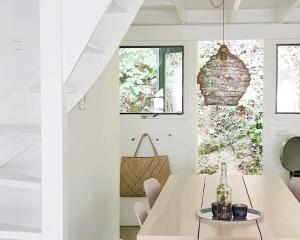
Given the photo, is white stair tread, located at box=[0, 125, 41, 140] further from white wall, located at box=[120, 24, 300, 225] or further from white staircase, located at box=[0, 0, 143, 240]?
white wall, located at box=[120, 24, 300, 225]

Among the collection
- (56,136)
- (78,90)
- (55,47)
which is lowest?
(56,136)

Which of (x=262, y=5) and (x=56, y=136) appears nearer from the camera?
(x=56, y=136)

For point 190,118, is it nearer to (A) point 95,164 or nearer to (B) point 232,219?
(A) point 95,164

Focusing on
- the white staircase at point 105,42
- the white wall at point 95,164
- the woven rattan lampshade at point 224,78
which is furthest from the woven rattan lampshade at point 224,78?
the white staircase at point 105,42

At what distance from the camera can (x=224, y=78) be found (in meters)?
4.50

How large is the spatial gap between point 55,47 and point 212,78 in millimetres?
2593

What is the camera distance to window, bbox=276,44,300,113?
6.02 m

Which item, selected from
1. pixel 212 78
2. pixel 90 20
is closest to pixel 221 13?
pixel 212 78

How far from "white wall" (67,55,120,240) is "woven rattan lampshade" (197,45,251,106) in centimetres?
87

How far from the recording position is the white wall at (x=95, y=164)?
11.1 feet

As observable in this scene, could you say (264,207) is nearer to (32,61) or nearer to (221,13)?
(32,61)

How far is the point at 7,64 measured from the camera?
288 centimetres

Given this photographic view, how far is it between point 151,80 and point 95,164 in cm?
236

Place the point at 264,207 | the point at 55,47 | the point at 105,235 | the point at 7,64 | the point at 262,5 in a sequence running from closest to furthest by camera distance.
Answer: the point at 55,47 < the point at 7,64 < the point at 264,207 < the point at 105,235 < the point at 262,5
